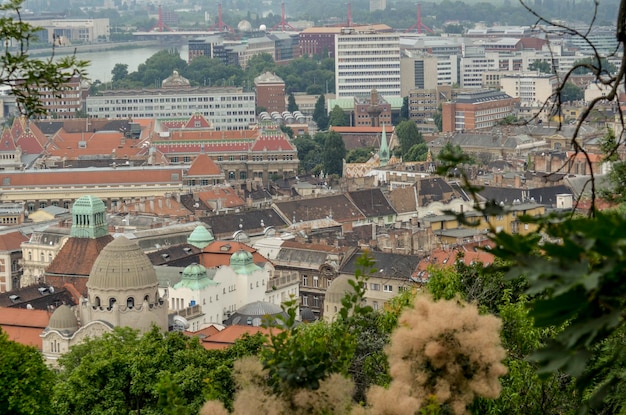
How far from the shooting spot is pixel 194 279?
5447 cm

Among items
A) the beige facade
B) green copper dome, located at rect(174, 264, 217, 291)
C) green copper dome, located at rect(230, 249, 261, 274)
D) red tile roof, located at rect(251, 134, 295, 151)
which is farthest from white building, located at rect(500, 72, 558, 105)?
green copper dome, located at rect(174, 264, 217, 291)

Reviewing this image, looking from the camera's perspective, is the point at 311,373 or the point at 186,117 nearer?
the point at 311,373

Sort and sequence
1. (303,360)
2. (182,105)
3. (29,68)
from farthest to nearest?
(182,105), (29,68), (303,360)

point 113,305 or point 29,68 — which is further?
point 113,305

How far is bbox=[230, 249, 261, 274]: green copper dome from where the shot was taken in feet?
188

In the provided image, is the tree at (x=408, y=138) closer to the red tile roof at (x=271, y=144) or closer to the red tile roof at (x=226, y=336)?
the red tile roof at (x=271, y=144)

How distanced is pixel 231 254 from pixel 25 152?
180ft

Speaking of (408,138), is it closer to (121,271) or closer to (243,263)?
(243,263)

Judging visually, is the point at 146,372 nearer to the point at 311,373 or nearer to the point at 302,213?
the point at 311,373

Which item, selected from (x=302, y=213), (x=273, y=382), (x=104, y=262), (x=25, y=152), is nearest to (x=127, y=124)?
(x=25, y=152)

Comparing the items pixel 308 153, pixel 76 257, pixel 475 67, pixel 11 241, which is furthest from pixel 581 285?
pixel 475 67

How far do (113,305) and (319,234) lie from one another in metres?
25.2

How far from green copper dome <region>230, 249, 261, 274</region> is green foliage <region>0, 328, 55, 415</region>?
26541 millimetres

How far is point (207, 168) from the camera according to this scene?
9700 cm
